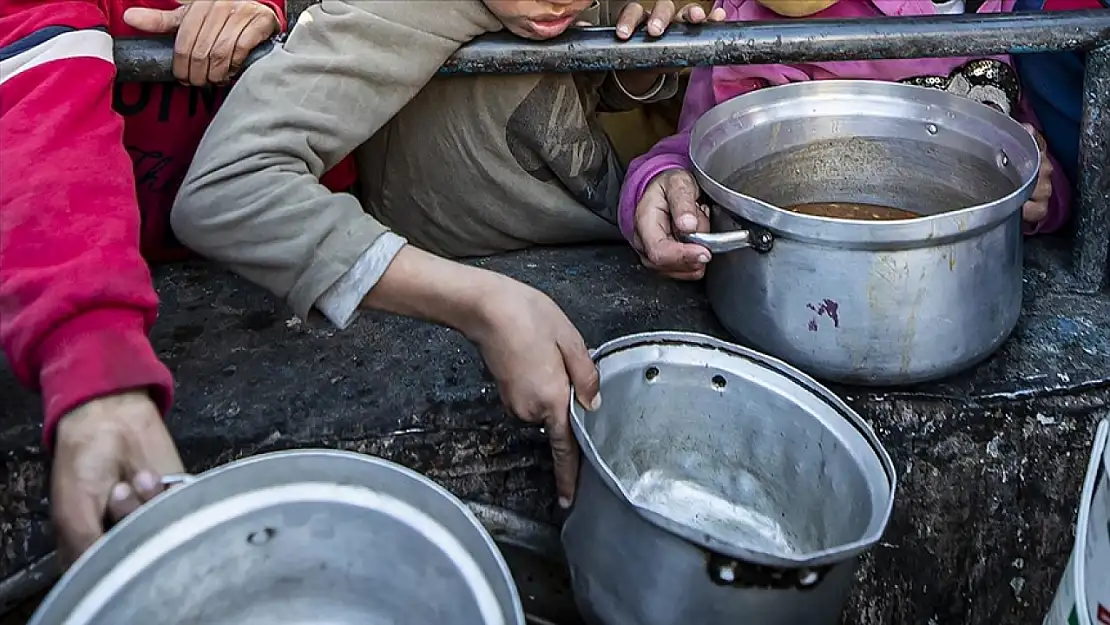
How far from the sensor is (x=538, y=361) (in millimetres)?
1108

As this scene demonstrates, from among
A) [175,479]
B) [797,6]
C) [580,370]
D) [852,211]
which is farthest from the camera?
[797,6]

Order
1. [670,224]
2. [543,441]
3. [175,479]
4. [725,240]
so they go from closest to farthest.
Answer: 1. [175,479]
2. [725,240]
3. [543,441]
4. [670,224]

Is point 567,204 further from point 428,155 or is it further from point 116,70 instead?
point 116,70

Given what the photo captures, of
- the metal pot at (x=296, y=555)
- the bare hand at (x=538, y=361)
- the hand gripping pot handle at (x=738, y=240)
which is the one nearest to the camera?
the metal pot at (x=296, y=555)

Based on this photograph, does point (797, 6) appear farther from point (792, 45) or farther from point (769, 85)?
point (792, 45)

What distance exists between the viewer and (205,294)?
1.54m

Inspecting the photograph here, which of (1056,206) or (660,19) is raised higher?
(660,19)

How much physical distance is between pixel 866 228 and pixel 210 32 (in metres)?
0.83

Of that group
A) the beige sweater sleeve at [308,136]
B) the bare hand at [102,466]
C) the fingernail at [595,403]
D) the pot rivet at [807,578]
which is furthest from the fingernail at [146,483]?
the pot rivet at [807,578]

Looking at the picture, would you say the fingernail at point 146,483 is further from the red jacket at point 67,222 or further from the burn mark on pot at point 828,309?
the burn mark on pot at point 828,309

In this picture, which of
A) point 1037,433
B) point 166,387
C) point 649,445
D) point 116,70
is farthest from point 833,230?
point 116,70

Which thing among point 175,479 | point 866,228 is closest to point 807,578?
point 866,228

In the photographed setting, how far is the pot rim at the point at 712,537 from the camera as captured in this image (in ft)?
3.04

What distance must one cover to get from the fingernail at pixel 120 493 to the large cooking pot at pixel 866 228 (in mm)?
679
